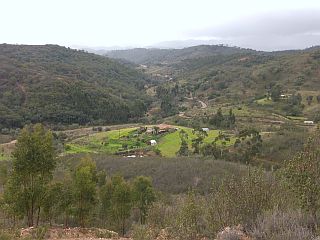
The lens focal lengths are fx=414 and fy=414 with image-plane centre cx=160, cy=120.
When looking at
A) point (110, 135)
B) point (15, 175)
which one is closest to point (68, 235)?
point (15, 175)

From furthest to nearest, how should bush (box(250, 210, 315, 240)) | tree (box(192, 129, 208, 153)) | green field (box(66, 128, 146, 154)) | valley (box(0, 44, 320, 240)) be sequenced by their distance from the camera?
green field (box(66, 128, 146, 154)) → tree (box(192, 129, 208, 153)) → valley (box(0, 44, 320, 240)) → bush (box(250, 210, 315, 240))

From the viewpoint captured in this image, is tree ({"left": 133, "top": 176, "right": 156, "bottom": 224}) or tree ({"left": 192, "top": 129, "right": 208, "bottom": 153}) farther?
tree ({"left": 192, "top": 129, "right": 208, "bottom": 153})

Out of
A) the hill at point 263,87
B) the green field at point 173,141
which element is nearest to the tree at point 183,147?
the green field at point 173,141

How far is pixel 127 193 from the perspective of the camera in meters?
27.2

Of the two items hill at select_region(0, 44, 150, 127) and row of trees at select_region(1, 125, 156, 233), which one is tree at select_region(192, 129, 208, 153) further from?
hill at select_region(0, 44, 150, 127)

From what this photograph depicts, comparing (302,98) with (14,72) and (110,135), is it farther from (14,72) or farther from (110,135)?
(14,72)

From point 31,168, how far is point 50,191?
187 cm

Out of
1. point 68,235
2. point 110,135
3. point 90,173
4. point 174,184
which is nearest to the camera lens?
point 68,235

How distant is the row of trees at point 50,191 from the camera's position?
19.6 metres

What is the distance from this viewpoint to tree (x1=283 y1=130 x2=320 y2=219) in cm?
1118

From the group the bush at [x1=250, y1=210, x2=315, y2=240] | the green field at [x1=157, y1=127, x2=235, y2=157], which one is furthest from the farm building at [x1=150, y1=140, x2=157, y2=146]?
the bush at [x1=250, y1=210, x2=315, y2=240]

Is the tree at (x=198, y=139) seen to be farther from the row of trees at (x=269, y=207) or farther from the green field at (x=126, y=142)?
the row of trees at (x=269, y=207)

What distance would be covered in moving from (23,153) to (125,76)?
156 metres

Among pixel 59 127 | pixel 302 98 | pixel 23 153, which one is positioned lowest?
pixel 59 127
